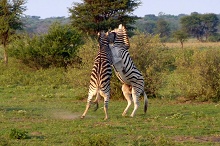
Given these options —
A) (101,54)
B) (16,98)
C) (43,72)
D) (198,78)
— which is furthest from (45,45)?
(101,54)

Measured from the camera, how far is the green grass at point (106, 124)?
9.62 metres

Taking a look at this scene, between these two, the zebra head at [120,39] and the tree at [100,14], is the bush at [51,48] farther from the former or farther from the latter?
the zebra head at [120,39]

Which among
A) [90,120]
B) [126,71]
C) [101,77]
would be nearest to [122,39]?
[126,71]

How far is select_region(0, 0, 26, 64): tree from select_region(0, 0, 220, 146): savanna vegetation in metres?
0.29

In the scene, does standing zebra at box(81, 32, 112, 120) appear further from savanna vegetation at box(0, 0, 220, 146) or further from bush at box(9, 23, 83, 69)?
bush at box(9, 23, 83, 69)

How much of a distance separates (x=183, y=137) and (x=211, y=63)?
7016mm

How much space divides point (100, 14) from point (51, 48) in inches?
302

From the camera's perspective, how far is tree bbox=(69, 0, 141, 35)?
106ft

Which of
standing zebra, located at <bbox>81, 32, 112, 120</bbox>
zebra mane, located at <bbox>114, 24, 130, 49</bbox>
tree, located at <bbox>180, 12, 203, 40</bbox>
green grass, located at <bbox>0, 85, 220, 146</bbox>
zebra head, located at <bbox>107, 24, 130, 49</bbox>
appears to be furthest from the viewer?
tree, located at <bbox>180, 12, 203, 40</bbox>

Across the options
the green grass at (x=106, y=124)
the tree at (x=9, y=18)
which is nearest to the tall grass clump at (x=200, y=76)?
the green grass at (x=106, y=124)

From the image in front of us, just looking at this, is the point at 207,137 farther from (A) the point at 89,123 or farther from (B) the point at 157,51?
(B) the point at 157,51

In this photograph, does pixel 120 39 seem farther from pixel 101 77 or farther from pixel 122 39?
pixel 101 77

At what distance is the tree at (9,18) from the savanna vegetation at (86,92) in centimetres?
29

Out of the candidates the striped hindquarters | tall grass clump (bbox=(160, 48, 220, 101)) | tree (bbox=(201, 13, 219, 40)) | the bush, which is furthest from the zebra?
tree (bbox=(201, 13, 219, 40))
